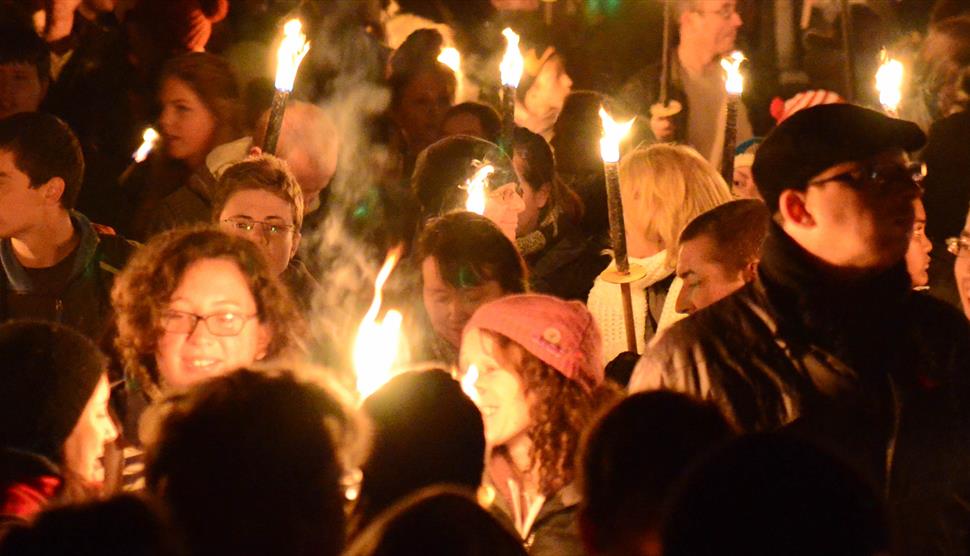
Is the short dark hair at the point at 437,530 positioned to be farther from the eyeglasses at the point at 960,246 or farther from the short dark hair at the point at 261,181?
the eyeglasses at the point at 960,246

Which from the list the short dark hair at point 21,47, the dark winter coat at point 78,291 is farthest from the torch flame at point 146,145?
the dark winter coat at point 78,291

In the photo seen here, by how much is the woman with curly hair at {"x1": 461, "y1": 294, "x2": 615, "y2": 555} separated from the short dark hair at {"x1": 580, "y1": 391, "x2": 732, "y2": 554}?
1108mm

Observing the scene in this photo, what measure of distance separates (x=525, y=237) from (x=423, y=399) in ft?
10.8

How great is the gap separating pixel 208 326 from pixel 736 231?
185 cm

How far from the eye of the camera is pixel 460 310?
193 inches

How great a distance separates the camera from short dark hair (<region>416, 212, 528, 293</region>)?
4.92 metres

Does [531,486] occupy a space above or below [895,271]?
below

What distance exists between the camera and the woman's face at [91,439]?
11.6 feet

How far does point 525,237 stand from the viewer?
254 inches

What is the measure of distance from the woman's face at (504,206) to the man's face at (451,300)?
87cm

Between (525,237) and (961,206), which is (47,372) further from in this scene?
(961,206)

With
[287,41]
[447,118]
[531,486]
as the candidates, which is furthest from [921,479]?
[447,118]

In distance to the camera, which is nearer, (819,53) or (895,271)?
(895,271)

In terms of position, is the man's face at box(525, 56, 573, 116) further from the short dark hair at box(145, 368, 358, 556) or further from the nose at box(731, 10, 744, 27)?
the short dark hair at box(145, 368, 358, 556)
